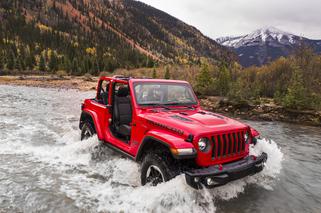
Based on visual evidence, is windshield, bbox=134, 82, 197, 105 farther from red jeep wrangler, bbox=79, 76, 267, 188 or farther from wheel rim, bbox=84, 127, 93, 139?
wheel rim, bbox=84, 127, 93, 139

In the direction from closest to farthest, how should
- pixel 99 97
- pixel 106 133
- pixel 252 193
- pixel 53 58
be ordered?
pixel 252 193
pixel 106 133
pixel 99 97
pixel 53 58

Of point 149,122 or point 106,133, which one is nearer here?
point 149,122

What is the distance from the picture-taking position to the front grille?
16.7ft

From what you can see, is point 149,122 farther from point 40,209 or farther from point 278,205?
point 278,205

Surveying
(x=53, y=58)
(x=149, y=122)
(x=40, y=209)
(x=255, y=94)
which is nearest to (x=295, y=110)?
(x=255, y=94)

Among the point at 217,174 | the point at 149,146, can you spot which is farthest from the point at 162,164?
the point at 217,174

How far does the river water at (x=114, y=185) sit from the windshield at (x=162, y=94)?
1.70 metres

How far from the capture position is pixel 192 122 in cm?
549

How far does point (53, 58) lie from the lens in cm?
9125

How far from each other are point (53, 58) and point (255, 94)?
77312mm

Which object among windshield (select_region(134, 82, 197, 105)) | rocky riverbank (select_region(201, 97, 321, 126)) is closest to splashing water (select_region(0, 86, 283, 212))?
windshield (select_region(134, 82, 197, 105))

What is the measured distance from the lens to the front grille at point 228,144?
5086 mm

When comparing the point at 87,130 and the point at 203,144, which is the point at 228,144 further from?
the point at 87,130

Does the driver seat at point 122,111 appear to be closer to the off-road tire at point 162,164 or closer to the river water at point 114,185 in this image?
the river water at point 114,185
